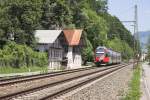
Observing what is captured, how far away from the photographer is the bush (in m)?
47.1

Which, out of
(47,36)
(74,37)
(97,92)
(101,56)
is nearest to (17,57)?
(47,36)

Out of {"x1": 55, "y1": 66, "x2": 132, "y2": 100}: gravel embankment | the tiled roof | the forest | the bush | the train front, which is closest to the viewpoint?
{"x1": 55, "y1": 66, "x2": 132, "y2": 100}: gravel embankment

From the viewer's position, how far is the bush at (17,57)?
47062 mm

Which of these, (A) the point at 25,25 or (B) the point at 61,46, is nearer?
(A) the point at 25,25

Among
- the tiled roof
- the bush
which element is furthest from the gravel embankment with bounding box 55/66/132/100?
the tiled roof

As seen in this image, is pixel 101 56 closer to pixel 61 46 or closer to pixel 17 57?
pixel 61 46

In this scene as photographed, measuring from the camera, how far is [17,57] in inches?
1977

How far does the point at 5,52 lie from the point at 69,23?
46900mm

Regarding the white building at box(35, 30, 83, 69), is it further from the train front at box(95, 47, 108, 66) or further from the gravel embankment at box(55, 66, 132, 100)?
the gravel embankment at box(55, 66, 132, 100)

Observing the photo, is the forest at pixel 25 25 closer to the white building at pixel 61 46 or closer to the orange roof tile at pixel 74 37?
the white building at pixel 61 46

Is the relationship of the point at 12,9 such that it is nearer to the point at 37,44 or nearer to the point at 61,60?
the point at 37,44

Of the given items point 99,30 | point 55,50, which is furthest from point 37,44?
point 99,30

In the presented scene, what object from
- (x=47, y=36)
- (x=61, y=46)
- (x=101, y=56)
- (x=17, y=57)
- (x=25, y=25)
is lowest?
(x=17, y=57)

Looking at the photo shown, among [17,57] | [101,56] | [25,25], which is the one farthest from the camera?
[101,56]
